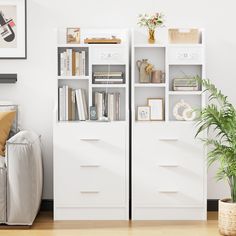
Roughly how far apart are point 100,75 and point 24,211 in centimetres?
125

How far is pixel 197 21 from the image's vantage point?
477 centimetres

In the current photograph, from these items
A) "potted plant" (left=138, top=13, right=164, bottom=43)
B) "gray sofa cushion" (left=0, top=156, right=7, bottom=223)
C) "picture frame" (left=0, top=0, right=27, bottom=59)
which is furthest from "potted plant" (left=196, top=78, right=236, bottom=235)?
"picture frame" (left=0, top=0, right=27, bottom=59)

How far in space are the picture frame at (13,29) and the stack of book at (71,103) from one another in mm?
524

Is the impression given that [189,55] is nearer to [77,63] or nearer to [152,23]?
[152,23]

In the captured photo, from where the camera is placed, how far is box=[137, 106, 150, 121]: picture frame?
4621mm

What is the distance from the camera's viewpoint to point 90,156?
4422 millimetres

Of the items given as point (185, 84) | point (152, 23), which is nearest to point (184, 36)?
point (152, 23)

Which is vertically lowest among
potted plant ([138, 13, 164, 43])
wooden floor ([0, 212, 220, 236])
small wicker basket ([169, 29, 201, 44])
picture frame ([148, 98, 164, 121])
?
wooden floor ([0, 212, 220, 236])

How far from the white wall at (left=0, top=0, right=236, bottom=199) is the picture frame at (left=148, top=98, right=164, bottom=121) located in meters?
0.52

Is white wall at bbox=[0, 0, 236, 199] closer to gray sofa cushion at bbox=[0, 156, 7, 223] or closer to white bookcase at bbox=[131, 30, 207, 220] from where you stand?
white bookcase at bbox=[131, 30, 207, 220]

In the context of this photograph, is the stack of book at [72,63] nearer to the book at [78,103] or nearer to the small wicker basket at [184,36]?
the book at [78,103]

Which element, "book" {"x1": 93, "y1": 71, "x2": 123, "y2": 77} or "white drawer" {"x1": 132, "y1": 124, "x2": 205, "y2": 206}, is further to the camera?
"book" {"x1": 93, "y1": 71, "x2": 123, "y2": 77}

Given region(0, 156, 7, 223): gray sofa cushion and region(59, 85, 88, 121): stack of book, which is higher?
region(59, 85, 88, 121): stack of book

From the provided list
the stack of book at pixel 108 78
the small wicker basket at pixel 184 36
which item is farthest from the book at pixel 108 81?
the small wicker basket at pixel 184 36
